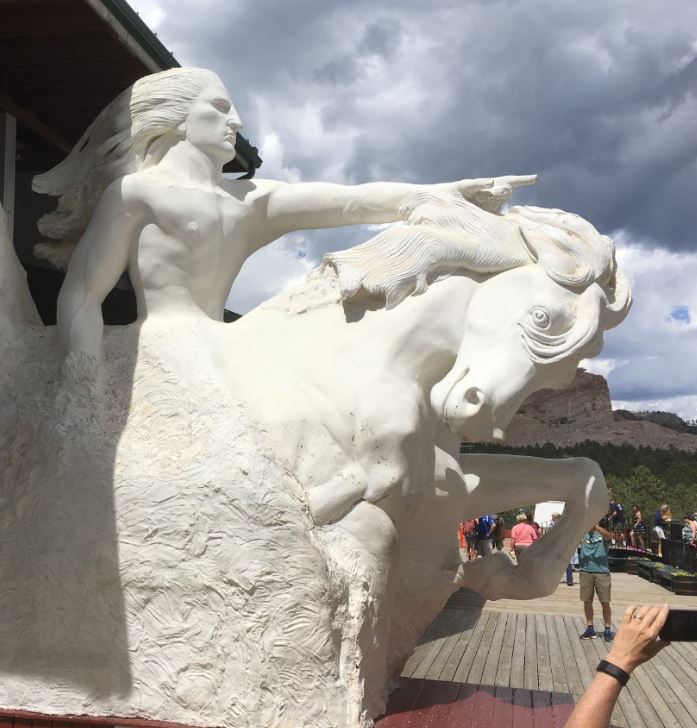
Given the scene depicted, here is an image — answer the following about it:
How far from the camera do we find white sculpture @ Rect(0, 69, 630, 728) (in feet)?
8.13

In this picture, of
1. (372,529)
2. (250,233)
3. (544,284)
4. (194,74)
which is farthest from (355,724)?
(194,74)

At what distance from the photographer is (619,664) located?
136 cm

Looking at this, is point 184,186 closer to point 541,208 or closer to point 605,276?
point 541,208

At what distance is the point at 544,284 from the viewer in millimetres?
2756

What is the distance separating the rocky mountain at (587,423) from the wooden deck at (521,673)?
3232 centimetres

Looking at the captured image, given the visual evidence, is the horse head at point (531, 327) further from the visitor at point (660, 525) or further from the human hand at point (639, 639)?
the visitor at point (660, 525)

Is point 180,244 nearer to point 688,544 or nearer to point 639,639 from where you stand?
point 639,639

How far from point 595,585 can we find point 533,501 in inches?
194

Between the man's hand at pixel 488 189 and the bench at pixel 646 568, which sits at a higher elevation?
the man's hand at pixel 488 189

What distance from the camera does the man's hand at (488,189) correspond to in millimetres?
3080

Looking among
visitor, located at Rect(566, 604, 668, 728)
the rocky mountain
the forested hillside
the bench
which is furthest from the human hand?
the rocky mountain

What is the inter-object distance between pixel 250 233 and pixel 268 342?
1.79ft

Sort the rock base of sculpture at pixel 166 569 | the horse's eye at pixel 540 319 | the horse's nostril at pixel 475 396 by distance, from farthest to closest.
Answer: the horse's eye at pixel 540 319 < the horse's nostril at pixel 475 396 < the rock base of sculpture at pixel 166 569

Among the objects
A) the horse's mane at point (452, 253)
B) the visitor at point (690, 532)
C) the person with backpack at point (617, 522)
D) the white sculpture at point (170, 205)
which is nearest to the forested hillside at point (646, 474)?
the person with backpack at point (617, 522)
